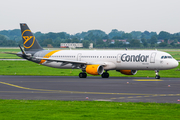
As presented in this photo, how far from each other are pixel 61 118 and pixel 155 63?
3223 centimetres

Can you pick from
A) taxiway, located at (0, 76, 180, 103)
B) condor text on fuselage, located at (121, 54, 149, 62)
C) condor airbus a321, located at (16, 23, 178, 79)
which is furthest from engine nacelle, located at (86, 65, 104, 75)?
taxiway, located at (0, 76, 180, 103)

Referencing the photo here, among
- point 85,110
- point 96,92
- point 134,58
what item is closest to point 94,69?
point 134,58

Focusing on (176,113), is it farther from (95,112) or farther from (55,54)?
(55,54)

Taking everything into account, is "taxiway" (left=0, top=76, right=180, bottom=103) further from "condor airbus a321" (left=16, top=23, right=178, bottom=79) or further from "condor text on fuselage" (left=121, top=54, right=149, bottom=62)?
"condor text on fuselage" (left=121, top=54, right=149, bottom=62)

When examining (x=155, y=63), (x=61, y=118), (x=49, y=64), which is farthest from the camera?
(x=49, y=64)

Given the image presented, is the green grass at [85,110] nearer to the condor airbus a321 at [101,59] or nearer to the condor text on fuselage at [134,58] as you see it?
the condor airbus a321 at [101,59]

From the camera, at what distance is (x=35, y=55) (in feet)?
187

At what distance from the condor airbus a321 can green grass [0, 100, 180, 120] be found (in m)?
26.2

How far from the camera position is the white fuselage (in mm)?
47562

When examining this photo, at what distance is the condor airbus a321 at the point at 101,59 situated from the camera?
47.9 metres

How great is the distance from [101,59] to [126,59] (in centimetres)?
422

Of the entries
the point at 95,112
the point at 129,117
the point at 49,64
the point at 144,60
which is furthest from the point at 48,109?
the point at 49,64

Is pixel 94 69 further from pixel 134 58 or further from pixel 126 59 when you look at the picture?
pixel 134 58

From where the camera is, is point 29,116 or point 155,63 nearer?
point 29,116
